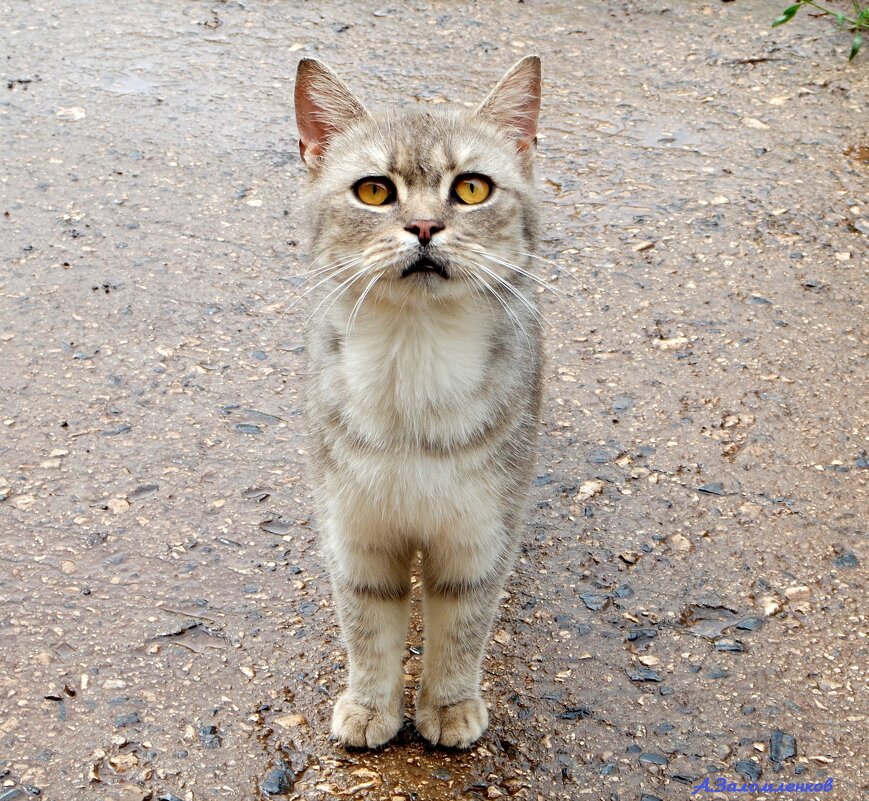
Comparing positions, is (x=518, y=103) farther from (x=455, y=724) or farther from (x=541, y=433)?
(x=455, y=724)

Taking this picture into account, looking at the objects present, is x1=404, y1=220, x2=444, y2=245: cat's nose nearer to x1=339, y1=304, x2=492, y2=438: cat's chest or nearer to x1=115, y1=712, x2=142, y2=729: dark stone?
x1=339, y1=304, x2=492, y2=438: cat's chest

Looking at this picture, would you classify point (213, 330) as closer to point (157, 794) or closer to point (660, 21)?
point (157, 794)

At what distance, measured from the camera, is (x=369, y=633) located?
119 inches

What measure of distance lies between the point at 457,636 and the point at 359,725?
1.22 ft

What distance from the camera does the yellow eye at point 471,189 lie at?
2791mm

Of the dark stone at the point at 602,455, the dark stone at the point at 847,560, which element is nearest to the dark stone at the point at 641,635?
the dark stone at the point at 847,560

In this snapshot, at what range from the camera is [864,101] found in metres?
6.28

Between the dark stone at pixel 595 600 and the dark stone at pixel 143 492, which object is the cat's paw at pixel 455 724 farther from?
the dark stone at pixel 143 492

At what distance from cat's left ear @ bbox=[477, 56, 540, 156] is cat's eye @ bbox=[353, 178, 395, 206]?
487mm

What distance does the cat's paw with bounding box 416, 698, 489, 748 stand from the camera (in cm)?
304

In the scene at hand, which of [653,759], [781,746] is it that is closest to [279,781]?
[653,759]

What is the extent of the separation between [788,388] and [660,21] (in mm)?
3797

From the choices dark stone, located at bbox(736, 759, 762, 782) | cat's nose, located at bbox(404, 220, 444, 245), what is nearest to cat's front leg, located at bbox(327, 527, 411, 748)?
cat's nose, located at bbox(404, 220, 444, 245)

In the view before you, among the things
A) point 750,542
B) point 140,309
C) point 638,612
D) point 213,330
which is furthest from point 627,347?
Answer: point 140,309
